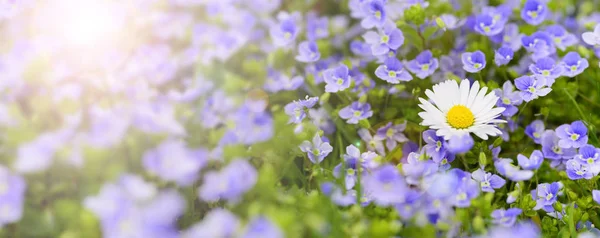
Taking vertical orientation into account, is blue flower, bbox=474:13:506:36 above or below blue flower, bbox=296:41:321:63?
below

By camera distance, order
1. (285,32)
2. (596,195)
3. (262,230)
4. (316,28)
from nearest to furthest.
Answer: (262,230) → (596,195) → (285,32) → (316,28)

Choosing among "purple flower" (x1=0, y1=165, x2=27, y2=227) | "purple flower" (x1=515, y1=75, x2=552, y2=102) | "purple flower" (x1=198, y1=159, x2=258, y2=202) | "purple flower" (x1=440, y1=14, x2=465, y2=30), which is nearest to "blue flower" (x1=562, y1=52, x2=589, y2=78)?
"purple flower" (x1=515, y1=75, x2=552, y2=102)

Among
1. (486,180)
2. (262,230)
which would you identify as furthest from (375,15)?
(262,230)

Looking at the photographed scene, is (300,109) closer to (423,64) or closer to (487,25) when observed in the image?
(423,64)

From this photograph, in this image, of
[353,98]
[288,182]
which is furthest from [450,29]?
[288,182]

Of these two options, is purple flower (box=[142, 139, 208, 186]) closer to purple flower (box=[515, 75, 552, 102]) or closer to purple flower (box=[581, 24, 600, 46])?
purple flower (box=[515, 75, 552, 102])

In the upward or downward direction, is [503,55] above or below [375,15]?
below

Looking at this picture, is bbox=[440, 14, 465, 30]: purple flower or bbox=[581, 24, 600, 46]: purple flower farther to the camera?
bbox=[440, 14, 465, 30]: purple flower
